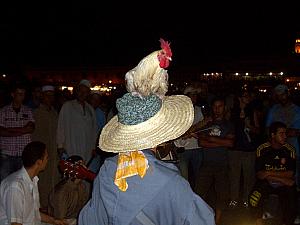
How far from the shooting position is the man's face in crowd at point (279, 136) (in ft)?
20.6

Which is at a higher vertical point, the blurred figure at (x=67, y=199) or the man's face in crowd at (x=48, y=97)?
the man's face in crowd at (x=48, y=97)

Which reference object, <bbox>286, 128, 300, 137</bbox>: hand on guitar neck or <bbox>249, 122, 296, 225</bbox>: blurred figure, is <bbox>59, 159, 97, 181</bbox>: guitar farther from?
<bbox>286, 128, 300, 137</bbox>: hand on guitar neck

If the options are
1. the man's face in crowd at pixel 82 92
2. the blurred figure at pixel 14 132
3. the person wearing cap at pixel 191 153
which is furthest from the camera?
the person wearing cap at pixel 191 153

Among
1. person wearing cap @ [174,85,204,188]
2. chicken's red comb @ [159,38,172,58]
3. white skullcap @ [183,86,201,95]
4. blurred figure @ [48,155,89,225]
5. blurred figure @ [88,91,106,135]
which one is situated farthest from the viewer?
blurred figure @ [88,91,106,135]

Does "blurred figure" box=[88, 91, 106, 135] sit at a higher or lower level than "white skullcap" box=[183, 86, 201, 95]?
lower

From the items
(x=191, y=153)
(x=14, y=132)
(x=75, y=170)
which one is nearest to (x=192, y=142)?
(x=191, y=153)

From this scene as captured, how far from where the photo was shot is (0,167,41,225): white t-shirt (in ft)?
13.4

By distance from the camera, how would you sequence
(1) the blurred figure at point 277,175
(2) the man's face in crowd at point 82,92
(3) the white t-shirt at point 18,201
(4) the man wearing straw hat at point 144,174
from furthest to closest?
1. (2) the man's face in crowd at point 82,92
2. (1) the blurred figure at point 277,175
3. (3) the white t-shirt at point 18,201
4. (4) the man wearing straw hat at point 144,174

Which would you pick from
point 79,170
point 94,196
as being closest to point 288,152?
point 79,170

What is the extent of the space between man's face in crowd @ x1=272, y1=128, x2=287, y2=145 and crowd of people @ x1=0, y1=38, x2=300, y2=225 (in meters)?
0.01

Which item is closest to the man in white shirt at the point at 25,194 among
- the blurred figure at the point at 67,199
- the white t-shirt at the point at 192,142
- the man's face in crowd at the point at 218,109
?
the blurred figure at the point at 67,199

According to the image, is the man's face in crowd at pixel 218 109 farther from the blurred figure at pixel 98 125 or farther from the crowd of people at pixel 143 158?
the blurred figure at pixel 98 125

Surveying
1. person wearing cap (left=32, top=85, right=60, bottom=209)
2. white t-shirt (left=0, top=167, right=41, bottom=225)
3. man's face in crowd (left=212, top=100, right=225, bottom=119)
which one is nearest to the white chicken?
white t-shirt (left=0, top=167, right=41, bottom=225)

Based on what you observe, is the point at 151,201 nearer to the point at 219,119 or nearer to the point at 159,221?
the point at 159,221
